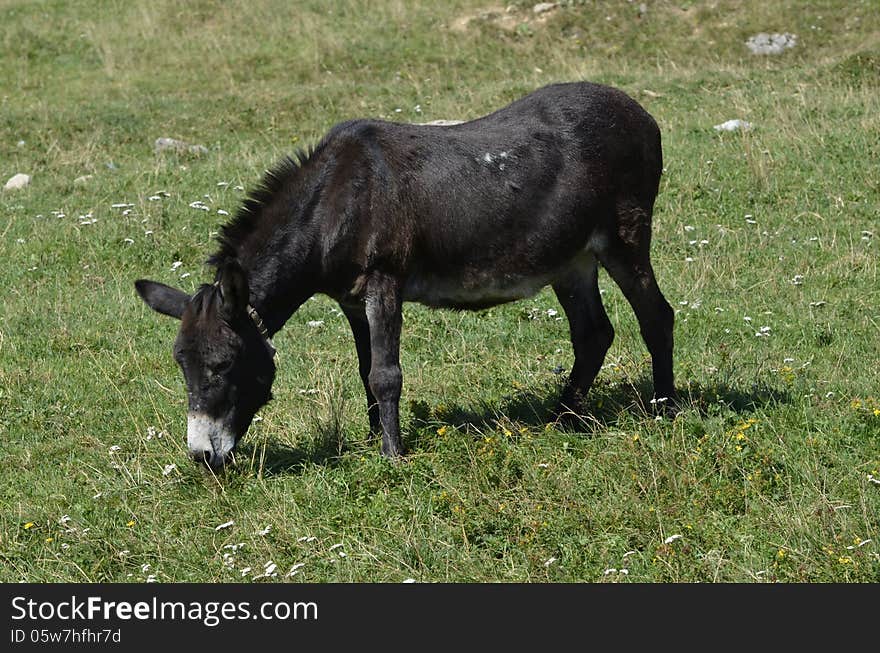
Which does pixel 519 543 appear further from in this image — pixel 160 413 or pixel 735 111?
pixel 735 111

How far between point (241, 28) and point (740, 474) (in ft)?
67.9

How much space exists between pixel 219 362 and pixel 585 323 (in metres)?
2.94

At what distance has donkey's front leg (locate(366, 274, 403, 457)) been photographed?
7.44m

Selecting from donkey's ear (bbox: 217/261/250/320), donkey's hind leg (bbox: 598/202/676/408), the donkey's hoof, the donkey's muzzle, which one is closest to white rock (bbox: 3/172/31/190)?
donkey's ear (bbox: 217/261/250/320)

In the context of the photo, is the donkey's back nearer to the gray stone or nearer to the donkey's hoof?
the donkey's hoof

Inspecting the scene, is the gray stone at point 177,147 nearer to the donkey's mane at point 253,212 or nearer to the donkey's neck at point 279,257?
the donkey's mane at point 253,212

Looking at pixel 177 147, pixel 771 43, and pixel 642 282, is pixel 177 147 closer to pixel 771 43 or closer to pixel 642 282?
pixel 642 282

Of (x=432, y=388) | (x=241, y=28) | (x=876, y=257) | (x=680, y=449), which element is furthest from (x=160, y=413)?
(x=241, y=28)

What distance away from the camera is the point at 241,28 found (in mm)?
25234

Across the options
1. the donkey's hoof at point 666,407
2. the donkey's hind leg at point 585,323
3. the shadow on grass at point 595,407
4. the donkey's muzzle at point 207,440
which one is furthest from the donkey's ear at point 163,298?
the donkey's hoof at point 666,407

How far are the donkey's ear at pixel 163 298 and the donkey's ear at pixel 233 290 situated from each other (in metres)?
0.38

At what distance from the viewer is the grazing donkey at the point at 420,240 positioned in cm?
720

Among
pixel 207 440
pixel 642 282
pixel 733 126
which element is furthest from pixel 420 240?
pixel 733 126

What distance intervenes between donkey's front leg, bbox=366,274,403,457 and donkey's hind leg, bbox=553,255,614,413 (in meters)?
1.56
